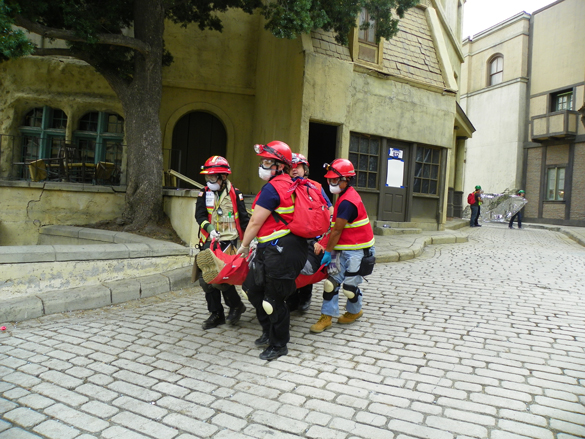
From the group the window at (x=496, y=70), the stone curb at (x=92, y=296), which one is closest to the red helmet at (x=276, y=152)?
the stone curb at (x=92, y=296)

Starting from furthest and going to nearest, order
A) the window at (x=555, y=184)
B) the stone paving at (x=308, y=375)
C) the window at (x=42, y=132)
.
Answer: the window at (x=555, y=184) → the window at (x=42, y=132) → the stone paving at (x=308, y=375)

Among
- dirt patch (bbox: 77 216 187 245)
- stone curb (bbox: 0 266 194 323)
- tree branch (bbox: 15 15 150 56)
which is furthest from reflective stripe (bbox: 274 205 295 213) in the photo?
tree branch (bbox: 15 15 150 56)

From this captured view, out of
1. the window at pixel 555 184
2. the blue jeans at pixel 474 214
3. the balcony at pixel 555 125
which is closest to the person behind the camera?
the blue jeans at pixel 474 214

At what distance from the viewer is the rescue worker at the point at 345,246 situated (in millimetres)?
4906

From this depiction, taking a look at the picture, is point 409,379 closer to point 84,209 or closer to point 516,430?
point 516,430

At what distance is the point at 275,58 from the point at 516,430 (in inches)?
492

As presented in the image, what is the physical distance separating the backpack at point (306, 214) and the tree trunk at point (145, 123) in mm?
5647

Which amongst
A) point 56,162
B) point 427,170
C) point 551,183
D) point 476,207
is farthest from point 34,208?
point 551,183

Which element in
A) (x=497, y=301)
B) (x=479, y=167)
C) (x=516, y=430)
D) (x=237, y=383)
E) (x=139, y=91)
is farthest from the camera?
(x=479, y=167)

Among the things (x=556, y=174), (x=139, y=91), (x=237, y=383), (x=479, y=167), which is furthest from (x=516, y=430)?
(x=479, y=167)

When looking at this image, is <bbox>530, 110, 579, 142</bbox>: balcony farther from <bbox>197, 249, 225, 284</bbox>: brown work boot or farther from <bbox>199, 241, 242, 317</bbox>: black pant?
<bbox>197, 249, 225, 284</bbox>: brown work boot

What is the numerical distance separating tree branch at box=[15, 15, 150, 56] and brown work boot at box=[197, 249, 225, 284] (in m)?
5.72

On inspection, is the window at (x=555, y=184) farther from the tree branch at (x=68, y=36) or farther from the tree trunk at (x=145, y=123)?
Result: the tree branch at (x=68, y=36)

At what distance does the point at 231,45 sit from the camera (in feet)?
50.2
